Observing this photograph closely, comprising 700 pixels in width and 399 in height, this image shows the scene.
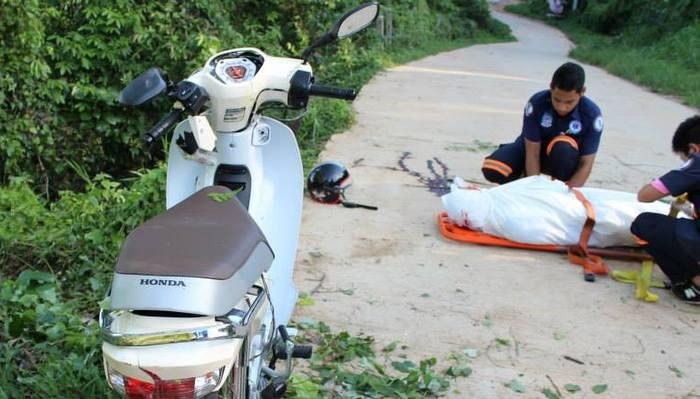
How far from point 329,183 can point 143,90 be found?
2.75 m

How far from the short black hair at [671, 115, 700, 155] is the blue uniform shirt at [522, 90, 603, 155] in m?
0.85

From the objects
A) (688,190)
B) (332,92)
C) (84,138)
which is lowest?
(84,138)

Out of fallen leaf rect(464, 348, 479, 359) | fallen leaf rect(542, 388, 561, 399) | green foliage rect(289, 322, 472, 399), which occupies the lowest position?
fallen leaf rect(464, 348, 479, 359)

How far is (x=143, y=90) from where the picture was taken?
2252 millimetres

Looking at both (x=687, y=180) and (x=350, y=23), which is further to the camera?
(x=687, y=180)

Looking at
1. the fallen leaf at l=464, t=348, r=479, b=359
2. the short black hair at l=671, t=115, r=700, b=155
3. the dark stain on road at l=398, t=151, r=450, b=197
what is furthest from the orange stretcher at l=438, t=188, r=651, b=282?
the fallen leaf at l=464, t=348, r=479, b=359

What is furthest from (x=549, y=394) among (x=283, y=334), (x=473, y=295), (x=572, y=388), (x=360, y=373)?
(x=283, y=334)

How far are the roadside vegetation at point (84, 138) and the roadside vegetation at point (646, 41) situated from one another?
485cm

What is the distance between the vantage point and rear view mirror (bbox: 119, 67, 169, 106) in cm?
223

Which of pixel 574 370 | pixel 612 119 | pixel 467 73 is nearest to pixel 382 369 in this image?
pixel 574 370

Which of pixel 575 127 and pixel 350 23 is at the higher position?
pixel 350 23

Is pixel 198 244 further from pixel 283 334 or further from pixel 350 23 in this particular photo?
pixel 350 23

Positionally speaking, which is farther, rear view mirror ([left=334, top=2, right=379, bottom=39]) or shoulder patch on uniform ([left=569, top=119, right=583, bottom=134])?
shoulder patch on uniform ([left=569, top=119, right=583, bottom=134])

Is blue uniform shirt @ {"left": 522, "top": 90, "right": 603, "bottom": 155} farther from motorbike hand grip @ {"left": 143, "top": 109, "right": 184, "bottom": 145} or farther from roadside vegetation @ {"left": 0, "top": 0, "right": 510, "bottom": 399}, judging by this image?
motorbike hand grip @ {"left": 143, "top": 109, "right": 184, "bottom": 145}
